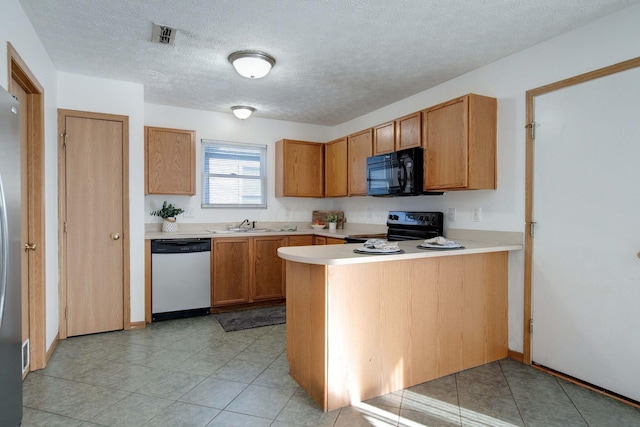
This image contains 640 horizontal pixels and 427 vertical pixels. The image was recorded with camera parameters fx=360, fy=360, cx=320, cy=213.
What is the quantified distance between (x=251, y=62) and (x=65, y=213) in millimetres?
2198

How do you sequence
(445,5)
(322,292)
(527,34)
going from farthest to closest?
(527,34), (445,5), (322,292)

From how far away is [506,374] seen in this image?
8.57 ft

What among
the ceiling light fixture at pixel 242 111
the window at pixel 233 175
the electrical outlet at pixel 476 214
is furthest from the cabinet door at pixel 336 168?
the electrical outlet at pixel 476 214

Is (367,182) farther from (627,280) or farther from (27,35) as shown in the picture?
(27,35)

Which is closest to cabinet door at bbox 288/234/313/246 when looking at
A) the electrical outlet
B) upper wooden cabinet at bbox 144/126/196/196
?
upper wooden cabinet at bbox 144/126/196/196

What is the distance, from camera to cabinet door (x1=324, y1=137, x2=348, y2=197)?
15.1 ft

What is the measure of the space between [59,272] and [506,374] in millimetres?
3835

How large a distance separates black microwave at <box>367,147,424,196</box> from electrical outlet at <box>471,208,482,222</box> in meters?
0.48

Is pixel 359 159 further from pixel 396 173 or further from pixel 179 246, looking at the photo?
pixel 179 246

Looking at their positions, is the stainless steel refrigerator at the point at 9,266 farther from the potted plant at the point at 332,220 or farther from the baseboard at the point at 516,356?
the potted plant at the point at 332,220

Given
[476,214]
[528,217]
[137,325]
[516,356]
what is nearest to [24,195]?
[137,325]

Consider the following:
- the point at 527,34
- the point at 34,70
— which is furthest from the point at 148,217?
the point at 527,34

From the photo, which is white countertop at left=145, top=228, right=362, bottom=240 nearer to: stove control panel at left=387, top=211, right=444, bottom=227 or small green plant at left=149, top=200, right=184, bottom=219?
small green plant at left=149, top=200, right=184, bottom=219

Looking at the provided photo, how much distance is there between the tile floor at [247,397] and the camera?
203 centimetres
